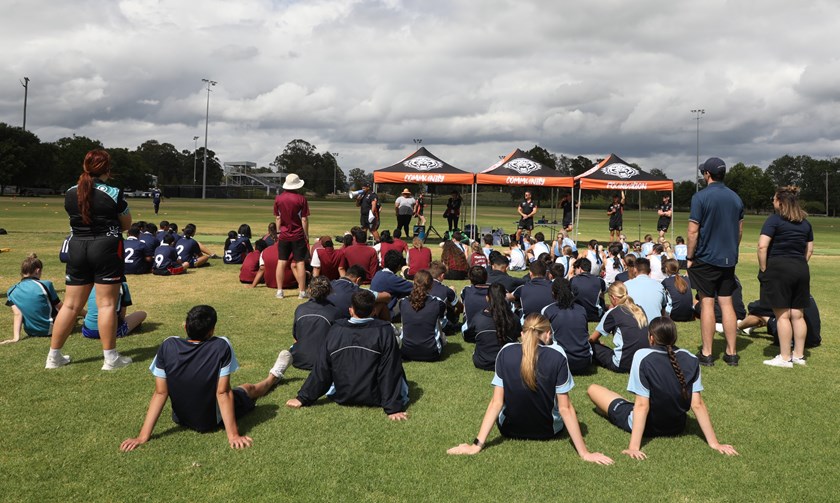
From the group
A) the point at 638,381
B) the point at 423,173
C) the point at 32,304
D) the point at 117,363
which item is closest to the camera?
the point at 638,381

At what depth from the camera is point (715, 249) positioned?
6320 millimetres

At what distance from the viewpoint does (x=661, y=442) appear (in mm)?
4305

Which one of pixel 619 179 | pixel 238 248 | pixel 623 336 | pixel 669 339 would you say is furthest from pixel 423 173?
pixel 669 339

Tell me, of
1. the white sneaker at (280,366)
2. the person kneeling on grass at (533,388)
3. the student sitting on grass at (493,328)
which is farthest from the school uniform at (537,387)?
the white sneaker at (280,366)

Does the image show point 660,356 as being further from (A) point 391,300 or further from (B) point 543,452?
(A) point 391,300

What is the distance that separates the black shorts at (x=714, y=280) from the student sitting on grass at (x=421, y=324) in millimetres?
3020

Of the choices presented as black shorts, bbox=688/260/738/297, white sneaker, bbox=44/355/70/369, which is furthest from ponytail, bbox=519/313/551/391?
white sneaker, bbox=44/355/70/369

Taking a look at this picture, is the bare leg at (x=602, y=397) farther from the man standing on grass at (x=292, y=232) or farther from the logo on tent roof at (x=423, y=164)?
the logo on tent roof at (x=423, y=164)

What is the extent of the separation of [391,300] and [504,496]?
4.75m

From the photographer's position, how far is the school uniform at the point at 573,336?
5.89 m

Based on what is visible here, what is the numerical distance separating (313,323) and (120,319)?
279 cm

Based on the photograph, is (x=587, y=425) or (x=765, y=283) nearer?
(x=587, y=425)

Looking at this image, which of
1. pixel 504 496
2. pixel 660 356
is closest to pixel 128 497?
pixel 504 496

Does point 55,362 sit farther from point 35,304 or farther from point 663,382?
point 663,382
